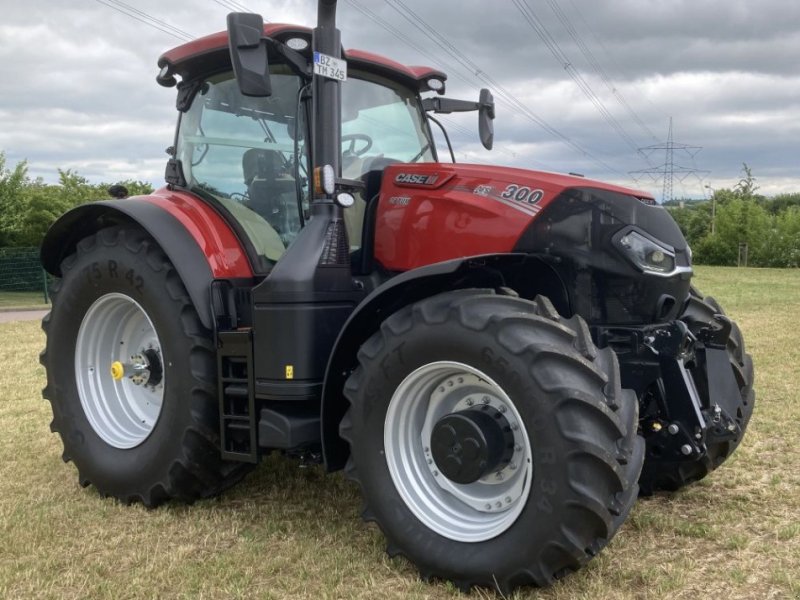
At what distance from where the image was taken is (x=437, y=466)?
10.3ft

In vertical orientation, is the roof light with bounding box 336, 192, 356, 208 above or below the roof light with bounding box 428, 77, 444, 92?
below

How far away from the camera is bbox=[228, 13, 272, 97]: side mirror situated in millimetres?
3264

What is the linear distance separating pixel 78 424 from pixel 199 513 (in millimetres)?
988

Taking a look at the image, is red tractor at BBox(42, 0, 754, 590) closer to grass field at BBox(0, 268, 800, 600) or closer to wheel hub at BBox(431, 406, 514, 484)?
wheel hub at BBox(431, 406, 514, 484)

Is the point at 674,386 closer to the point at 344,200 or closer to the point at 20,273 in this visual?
the point at 344,200

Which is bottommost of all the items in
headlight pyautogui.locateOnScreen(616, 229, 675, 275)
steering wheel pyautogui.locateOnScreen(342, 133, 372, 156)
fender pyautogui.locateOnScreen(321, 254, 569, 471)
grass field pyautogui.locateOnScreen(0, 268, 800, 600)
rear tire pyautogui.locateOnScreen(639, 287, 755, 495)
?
grass field pyautogui.locateOnScreen(0, 268, 800, 600)

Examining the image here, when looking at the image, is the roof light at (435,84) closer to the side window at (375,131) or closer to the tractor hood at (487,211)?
the side window at (375,131)

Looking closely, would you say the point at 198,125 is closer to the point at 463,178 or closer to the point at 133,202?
the point at 133,202

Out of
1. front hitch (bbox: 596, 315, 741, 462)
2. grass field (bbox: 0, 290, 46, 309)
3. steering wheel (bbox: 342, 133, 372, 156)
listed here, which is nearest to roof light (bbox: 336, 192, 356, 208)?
steering wheel (bbox: 342, 133, 372, 156)

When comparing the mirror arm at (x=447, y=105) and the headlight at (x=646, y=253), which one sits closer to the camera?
the headlight at (x=646, y=253)

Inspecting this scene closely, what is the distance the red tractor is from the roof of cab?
0.5 inches

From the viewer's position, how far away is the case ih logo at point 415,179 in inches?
141

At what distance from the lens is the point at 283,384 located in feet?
11.4

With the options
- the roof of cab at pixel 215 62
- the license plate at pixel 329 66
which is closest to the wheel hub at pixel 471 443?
the license plate at pixel 329 66
